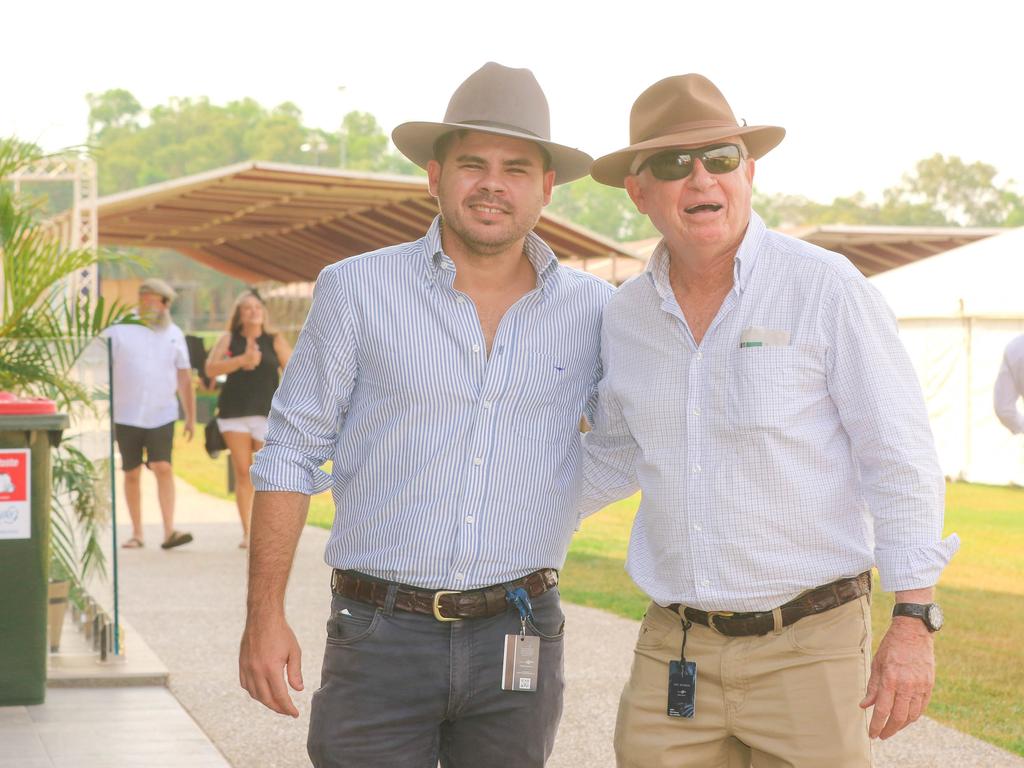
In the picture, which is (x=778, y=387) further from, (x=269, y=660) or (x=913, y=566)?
(x=269, y=660)

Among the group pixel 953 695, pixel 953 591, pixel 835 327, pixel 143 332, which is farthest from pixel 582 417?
pixel 143 332

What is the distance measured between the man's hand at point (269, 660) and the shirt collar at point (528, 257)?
3.03 feet

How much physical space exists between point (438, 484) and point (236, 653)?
4769 millimetres

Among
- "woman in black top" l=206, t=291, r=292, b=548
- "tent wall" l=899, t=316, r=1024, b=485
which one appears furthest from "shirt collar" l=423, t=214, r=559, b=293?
"tent wall" l=899, t=316, r=1024, b=485

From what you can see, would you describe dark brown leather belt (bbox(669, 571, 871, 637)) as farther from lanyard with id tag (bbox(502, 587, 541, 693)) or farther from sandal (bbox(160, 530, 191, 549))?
sandal (bbox(160, 530, 191, 549))

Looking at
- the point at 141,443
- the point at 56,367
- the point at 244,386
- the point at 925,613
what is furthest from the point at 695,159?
the point at 141,443

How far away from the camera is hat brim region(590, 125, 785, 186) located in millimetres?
3486

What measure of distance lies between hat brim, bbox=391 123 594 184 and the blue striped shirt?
11.0 inches

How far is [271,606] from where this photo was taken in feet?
11.4

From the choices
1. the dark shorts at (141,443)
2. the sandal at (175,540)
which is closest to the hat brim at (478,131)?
the dark shorts at (141,443)

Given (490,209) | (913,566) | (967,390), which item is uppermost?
(490,209)

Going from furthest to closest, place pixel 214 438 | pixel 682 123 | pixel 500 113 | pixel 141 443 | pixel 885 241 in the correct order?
pixel 885 241 → pixel 214 438 → pixel 141 443 → pixel 500 113 → pixel 682 123

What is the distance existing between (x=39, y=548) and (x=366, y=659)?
3438 mm

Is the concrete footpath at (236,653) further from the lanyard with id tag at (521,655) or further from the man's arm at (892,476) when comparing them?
the man's arm at (892,476)
